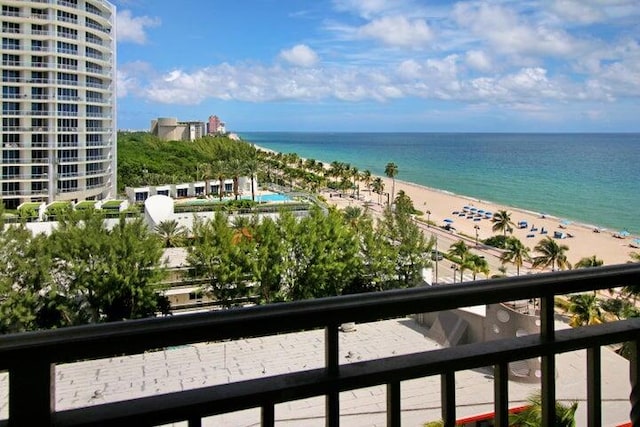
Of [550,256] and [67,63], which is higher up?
[67,63]

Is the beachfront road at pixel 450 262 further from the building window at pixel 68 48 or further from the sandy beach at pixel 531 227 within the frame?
the building window at pixel 68 48

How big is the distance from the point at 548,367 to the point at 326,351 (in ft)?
1.88

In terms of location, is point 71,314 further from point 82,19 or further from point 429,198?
point 429,198

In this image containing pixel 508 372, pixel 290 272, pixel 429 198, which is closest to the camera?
pixel 508 372

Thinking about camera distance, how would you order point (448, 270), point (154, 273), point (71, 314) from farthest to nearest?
point (448, 270) < point (154, 273) < point (71, 314)

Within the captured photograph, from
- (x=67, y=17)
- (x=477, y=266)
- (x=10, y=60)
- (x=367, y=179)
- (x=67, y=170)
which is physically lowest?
(x=477, y=266)

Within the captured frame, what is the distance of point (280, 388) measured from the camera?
1015 mm

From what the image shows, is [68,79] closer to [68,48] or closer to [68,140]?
[68,48]

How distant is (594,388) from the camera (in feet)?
4.44

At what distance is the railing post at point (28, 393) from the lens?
0.85 m

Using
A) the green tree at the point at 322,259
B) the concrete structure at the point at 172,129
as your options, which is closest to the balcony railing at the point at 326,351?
the green tree at the point at 322,259

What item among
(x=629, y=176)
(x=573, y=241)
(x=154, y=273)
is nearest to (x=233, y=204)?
(x=154, y=273)

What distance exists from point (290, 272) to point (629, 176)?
67755 mm

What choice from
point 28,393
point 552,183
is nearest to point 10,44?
point 28,393
